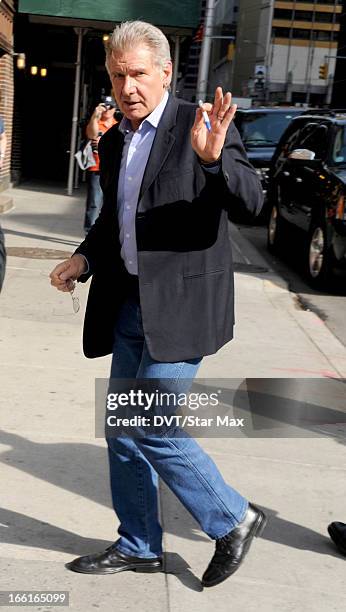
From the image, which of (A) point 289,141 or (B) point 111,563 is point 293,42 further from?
(B) point 111,563

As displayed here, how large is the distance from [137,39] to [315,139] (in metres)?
9.41

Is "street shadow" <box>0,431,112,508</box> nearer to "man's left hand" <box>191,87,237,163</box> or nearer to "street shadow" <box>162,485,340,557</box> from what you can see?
"street shadow" <box>162,485,340,557</box>

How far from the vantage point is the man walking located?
3.17 m

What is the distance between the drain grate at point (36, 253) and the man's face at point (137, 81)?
24.9ft

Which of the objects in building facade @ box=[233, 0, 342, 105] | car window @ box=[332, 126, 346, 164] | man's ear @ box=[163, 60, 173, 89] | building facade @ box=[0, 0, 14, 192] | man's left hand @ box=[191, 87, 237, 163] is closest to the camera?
man's left hand @ box=[191, 87, 237, 163]

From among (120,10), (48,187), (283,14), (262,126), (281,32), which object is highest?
(283,14)

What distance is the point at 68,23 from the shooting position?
19234 millimetres

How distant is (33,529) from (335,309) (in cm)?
629

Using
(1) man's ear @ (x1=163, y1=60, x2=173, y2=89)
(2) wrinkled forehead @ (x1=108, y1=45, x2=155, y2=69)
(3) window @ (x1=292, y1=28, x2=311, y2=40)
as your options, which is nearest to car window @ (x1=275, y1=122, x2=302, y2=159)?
(1) man's ear @ (x1=163, y1=60, x2=173, y2=89)

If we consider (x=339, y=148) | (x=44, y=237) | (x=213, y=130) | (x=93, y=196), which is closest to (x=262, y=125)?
(x=44, y=237)

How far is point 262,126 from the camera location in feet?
63.3

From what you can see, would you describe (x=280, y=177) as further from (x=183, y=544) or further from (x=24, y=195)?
(x=183, y=544)

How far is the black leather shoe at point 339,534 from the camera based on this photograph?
387 centimetres

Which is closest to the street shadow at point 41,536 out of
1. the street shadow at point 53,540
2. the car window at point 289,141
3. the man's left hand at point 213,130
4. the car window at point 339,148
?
the street shadow at point 53,540
